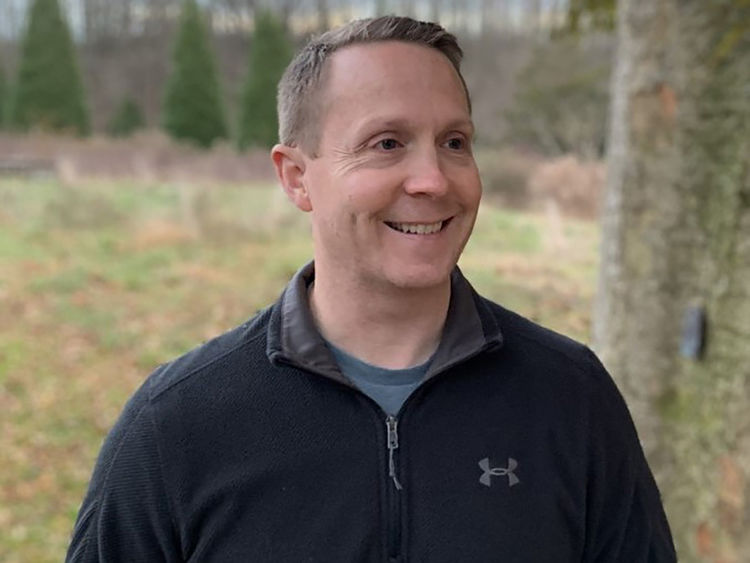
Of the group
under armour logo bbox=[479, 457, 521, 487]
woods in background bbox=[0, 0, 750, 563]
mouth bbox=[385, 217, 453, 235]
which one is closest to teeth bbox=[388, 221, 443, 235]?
mouth bbox=[385, 217, 453, 235]

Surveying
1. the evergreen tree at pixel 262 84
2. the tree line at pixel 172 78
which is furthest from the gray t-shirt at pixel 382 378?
the tree line at pixel 172 78

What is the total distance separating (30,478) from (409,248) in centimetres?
497

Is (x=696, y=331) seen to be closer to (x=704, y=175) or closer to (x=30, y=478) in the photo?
(x=704, y=175)

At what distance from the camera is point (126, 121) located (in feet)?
91.7

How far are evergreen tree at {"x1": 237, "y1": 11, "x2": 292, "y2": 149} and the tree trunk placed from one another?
66.6 feet

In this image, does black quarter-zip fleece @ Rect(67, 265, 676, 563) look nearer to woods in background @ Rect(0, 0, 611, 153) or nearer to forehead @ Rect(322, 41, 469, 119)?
forehead @ Rect(322, 41, 469, 119)

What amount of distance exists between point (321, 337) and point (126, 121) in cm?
2793

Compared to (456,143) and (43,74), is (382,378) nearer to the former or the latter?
(456,143)

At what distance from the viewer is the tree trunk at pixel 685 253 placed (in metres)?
3.11

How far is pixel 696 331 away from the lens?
327cm

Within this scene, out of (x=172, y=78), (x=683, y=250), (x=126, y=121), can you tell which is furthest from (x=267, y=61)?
(x=683, y=250)

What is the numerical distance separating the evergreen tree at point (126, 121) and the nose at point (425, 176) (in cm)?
2696

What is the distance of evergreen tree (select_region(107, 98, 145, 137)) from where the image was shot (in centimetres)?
→ 2775

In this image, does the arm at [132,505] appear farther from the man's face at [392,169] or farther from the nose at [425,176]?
the nose at [425,176]
